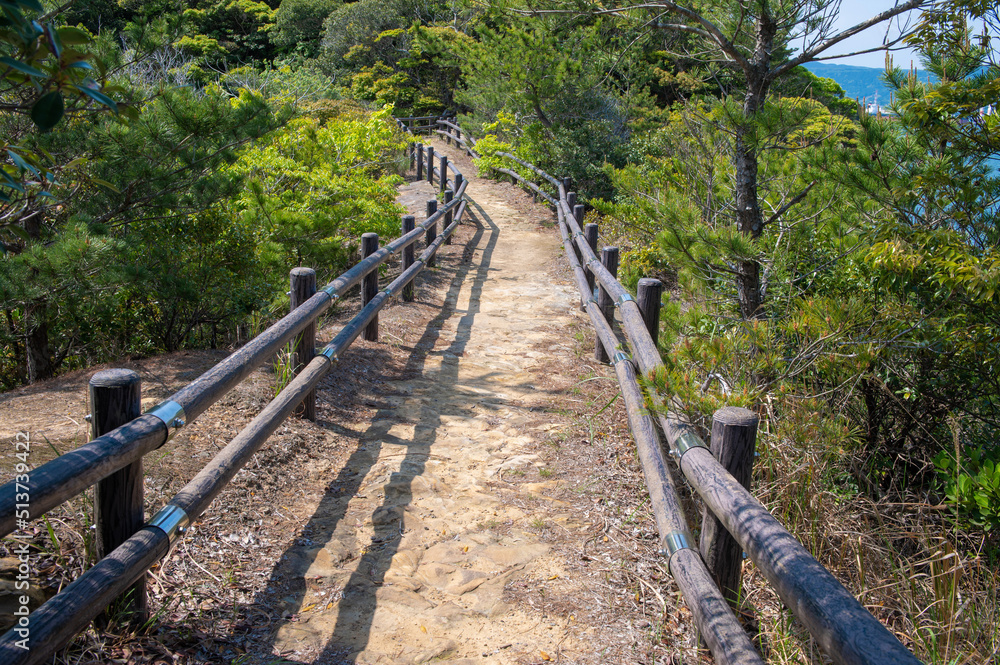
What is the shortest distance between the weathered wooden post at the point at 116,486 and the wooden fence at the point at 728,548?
2032 millimetres

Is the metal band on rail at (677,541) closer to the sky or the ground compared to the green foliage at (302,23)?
closer to the ground

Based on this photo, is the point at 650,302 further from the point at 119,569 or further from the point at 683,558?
the point at 119,569

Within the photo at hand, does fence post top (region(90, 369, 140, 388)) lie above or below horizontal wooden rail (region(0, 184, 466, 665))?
above

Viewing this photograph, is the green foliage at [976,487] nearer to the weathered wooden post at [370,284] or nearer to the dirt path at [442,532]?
the dirt path at [442,532]

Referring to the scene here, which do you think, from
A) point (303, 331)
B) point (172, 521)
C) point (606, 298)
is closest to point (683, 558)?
point (172, 521)

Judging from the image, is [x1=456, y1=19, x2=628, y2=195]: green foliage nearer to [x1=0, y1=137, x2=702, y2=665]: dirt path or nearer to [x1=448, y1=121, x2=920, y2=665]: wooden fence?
[x1=0, y1=137, x2=702, y2=665]: dirt path

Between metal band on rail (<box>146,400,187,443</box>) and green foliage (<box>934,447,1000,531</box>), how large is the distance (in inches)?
137

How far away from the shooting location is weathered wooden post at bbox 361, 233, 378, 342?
6418 mm

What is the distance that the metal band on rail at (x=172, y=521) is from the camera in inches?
104

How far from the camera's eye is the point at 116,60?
195 inches

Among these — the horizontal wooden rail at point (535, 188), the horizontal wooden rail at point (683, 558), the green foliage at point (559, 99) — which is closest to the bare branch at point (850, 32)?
the horizontal wooden rail at point (683, 558)

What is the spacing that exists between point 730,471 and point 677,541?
392 mm

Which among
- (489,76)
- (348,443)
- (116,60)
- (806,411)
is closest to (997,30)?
(806,411)

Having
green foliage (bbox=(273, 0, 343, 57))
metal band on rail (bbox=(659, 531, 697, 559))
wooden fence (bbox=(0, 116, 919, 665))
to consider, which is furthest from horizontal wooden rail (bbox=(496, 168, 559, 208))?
green foliage (bbox=(273, 0, 343, 57))
